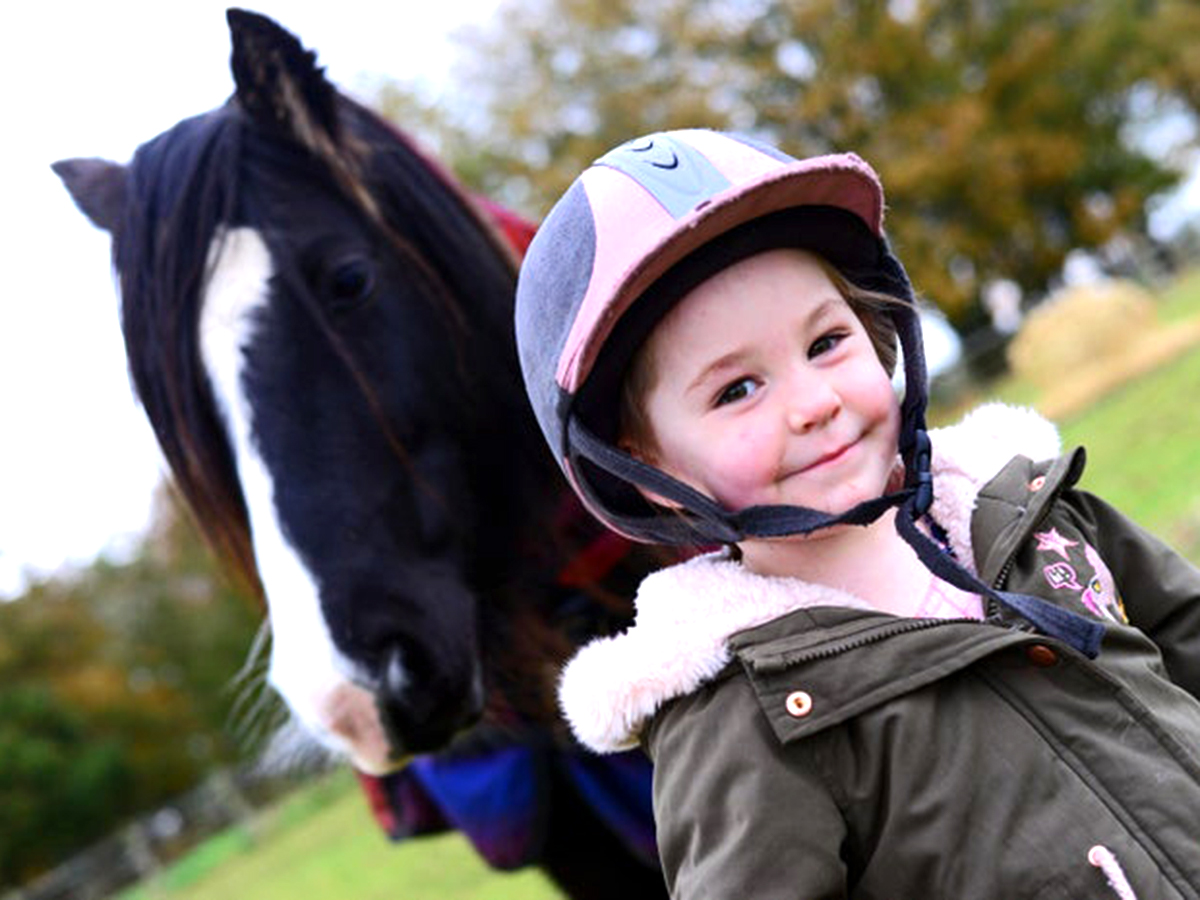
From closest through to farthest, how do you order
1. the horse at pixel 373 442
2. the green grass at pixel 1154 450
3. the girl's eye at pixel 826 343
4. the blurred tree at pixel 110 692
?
1. the girl's eye at pixel 826 343
2. the horse at pixel 373 442
3. the green grass at pixel 1154 450
4. the blurred tree at pixel 110 692

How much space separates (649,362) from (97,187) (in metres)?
1.65

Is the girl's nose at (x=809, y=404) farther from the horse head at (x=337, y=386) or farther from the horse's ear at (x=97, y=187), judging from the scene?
the horse's ear at (x=97, y=187)

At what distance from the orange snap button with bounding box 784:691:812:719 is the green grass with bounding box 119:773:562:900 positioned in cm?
235

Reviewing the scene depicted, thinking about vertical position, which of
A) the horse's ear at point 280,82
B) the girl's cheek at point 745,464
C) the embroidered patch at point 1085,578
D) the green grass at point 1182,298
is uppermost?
the horse's ear at point 280,82

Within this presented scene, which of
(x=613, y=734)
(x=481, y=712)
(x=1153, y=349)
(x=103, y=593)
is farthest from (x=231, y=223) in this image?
(x=103, y=593)

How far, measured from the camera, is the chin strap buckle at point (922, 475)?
135 cm

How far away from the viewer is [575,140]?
64.2 ft

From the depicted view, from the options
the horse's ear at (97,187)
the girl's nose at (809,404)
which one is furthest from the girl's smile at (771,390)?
the horse's ear at (97,187)

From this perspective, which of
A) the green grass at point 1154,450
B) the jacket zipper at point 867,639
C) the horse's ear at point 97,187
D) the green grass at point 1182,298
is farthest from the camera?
the green grass at point 1182,298

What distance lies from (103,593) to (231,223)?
23.6 m

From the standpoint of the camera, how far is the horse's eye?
7.05ft

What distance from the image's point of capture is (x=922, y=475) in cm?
137

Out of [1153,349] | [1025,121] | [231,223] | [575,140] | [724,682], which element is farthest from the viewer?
[1025,121]

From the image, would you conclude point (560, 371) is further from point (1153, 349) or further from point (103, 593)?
point (103, 593)
